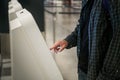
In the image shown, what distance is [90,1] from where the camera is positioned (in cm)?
152

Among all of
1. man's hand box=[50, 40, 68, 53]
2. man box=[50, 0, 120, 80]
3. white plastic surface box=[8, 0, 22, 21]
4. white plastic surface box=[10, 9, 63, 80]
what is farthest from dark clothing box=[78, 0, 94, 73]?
white plastic surface box=[8, 0, 22, 21]

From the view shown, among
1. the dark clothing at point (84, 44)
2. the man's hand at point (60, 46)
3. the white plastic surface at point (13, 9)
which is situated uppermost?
the white plastic surface at point (13, 9)

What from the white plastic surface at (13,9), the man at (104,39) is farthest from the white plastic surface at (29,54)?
the man at (104,39)

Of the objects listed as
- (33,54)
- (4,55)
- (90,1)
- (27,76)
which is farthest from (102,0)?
Result: (4,55)

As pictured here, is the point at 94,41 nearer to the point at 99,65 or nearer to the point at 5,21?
the point at 99,65

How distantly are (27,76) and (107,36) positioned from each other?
51cm

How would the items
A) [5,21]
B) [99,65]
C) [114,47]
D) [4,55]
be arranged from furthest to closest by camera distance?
[4,55]
[5,21]
[99,65]
[114,47]

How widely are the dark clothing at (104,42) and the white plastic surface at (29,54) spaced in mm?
288

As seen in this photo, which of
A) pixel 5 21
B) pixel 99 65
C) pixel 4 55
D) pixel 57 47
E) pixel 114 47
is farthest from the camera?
pixel 4 55

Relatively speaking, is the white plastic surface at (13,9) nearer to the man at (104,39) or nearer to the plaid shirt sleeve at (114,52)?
the man at (104,39)

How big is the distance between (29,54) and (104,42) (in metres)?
0.42

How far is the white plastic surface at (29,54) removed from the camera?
4.64 feet

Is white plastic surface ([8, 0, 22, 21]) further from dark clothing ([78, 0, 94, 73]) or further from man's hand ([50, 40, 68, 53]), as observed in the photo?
dark clothing ([78, 0, 94, 73])

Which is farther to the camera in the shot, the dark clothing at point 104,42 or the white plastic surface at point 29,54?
the white plastic surface at point 29,54
